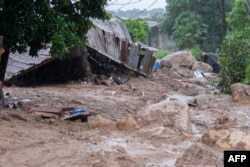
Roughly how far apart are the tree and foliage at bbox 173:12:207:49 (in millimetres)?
21623

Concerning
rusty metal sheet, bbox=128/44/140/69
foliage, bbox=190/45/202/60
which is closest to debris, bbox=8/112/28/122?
rusty metal sheet, bbox=128/44/140/69

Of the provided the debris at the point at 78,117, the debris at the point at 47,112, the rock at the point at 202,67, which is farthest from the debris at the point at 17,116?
the rock at the point at 202,67

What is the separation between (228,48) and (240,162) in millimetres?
13925

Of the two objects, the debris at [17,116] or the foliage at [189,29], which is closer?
the debris at [17,116]

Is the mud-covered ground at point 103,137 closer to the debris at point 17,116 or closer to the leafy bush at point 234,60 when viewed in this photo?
the debris at point 17,116

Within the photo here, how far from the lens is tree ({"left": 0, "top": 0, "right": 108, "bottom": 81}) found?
9.02 m

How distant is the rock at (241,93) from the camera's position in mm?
15016

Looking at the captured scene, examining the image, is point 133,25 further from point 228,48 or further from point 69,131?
point 69,131

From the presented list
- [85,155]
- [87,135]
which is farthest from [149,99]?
[85,155]

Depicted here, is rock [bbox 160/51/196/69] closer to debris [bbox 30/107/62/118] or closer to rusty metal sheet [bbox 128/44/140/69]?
rusty metal sheet [bbox 128/44/140/69]

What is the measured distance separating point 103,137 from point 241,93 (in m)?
8.77

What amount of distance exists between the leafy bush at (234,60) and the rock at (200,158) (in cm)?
1156

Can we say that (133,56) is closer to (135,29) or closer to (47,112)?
(135,29)

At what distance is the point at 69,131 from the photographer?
26.9 feet
